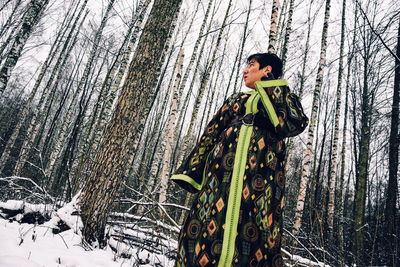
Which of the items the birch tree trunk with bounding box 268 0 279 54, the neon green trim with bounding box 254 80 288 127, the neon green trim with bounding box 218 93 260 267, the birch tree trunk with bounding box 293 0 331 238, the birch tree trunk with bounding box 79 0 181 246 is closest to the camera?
the neon green trim with bounding box 218 93 260 267

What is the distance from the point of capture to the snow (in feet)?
6.20

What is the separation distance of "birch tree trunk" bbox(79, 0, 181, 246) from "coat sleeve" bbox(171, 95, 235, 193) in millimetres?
1647

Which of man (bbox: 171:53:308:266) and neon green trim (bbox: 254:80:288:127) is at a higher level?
neon green trim (bbox: 254:80:288:127)

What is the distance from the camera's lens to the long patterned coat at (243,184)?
131 cm

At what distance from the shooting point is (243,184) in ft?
4.55

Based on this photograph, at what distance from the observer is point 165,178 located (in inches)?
285

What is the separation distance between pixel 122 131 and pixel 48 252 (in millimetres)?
1467

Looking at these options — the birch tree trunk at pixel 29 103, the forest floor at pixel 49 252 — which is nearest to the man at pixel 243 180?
the forest floor at pixel 49 252

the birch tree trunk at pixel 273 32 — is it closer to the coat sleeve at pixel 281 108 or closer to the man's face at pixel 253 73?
the man's face at pixel 253 73

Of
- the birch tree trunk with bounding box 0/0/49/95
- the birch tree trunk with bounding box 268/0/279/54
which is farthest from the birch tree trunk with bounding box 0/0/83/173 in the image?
the birch tree trunk with bounding box 268/0/279/54

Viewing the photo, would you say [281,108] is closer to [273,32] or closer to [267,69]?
[267,69]

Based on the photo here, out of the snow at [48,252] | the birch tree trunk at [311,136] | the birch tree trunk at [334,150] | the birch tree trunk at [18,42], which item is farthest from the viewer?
the birch tree trunk at [334,150]

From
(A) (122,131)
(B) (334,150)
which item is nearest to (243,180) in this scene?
(A) (122,131)

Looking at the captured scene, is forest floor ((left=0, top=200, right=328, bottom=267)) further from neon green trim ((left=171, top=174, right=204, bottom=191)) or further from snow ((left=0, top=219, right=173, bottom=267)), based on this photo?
neon green trim ((left=171, top=174, right=204, bottom=191))
